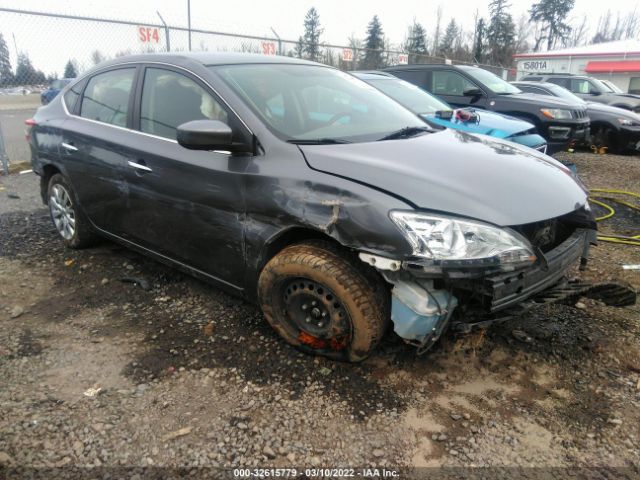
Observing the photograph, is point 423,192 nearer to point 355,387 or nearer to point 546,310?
point 355,387

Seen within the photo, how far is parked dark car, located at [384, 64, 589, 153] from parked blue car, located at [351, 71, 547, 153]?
4.93 ft

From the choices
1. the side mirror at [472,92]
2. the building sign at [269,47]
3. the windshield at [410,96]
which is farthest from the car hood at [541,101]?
the building sign at [269,47]

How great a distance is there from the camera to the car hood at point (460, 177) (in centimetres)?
233

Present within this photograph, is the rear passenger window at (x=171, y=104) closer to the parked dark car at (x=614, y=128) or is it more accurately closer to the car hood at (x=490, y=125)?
the car hood at (x=490, y=125)

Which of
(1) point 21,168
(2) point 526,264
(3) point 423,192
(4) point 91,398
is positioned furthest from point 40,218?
(2) point 526,264

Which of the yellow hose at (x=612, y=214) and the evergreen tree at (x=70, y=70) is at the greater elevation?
the evergreen tree at (x=70, y=70)

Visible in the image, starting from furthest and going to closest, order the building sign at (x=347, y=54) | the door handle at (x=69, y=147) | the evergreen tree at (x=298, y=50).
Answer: the building sign at (x=347, y=54) < the evergreen tree at (x=298, y=50) < the door handle at (x=69, y=147)

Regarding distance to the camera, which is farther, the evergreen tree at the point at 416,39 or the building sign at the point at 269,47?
the evergreen tree at the point at 416,39

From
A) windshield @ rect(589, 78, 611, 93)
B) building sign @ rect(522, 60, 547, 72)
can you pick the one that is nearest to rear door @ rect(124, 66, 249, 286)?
windshield @ rect(589, 78, 611, 93)

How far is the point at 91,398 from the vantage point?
8.21 feet

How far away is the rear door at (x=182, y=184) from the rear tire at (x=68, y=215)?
0.83 meters

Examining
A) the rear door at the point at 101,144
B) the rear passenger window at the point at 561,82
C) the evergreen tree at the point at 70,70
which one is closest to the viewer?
the rear door at the point at 101,144

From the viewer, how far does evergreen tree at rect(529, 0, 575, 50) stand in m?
60.2

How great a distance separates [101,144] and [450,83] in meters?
6.52
